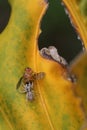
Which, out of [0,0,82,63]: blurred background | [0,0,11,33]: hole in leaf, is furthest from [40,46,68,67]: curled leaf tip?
[0,0,11,33]: hole in leaf

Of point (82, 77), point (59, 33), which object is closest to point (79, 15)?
point (59, 33)

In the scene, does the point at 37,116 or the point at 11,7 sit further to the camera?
the point at 11,7

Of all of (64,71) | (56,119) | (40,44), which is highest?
(40,44)

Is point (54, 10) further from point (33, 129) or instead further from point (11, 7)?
point (33, 129)

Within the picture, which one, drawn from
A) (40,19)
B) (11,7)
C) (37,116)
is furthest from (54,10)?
(37,116)

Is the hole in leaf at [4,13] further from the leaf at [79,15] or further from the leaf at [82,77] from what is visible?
the leaf at [82,77]

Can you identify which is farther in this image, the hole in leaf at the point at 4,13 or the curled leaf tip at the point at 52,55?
the hole in leaf at the point at 4,13

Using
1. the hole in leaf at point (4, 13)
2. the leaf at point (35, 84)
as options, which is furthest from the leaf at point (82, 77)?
the hole in leaf at point (4, 13)
